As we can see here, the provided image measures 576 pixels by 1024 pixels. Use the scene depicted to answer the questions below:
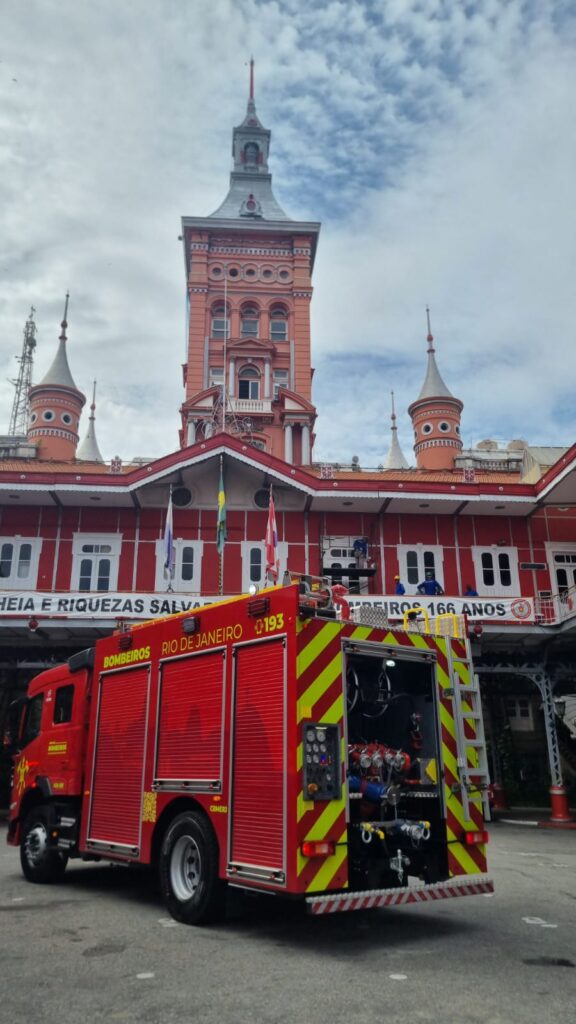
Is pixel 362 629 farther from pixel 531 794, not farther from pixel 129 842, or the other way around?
pixel 531 794

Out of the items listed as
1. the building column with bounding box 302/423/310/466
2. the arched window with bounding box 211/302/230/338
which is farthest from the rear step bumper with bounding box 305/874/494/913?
the arched window with bounding box 211/302/230/338

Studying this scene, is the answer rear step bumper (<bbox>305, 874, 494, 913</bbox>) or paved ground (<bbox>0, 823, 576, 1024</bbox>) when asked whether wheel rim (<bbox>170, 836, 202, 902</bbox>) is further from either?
rear step bumper (<bbox>305, 874, 494, 913</bbox>)

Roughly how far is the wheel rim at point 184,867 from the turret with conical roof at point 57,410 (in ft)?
127

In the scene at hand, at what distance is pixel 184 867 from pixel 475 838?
305cm

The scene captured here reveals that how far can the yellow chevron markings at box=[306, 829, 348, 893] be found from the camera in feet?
22.2

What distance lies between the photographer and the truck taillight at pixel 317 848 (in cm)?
675

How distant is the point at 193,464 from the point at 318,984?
2128 centimetres

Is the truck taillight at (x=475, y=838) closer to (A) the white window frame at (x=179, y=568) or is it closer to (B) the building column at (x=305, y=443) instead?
(A) the white window frame at (x=179, y=568)

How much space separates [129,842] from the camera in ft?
29.6

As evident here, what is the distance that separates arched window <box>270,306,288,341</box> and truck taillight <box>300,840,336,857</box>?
3914 cm

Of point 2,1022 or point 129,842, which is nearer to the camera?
point 2,1022

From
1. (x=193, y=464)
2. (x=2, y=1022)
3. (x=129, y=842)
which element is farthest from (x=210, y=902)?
(x=193, y=464)

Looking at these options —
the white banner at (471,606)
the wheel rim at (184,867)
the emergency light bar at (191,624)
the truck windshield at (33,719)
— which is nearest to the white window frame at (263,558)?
the white banner at (471,606)

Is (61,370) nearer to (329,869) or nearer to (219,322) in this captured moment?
(219,322)
